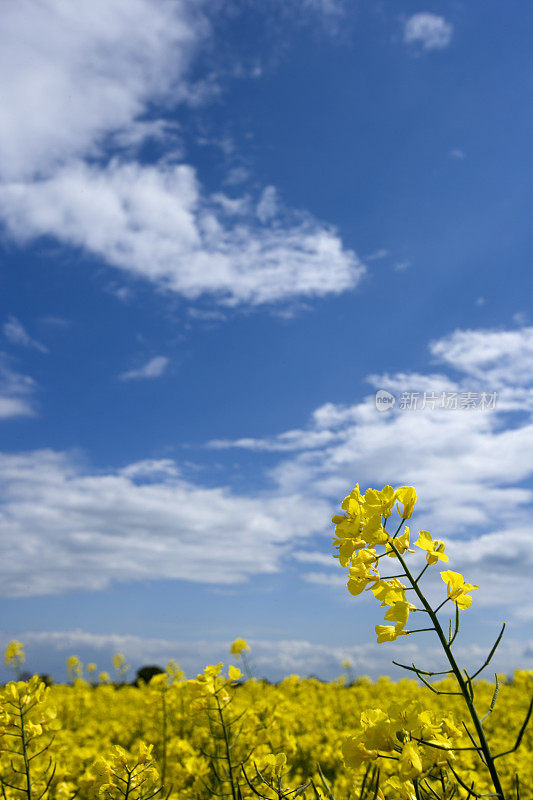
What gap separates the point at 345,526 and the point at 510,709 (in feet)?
29.0

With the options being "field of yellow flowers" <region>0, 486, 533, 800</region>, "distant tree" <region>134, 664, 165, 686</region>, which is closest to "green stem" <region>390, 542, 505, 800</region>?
"field of yellow flowers" <region>0, 486, 533, 800</region>

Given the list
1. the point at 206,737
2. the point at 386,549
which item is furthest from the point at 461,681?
the point at 206,737

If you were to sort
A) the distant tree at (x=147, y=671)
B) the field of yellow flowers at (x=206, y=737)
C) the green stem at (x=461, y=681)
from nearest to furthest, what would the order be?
the green stem at (x=461, y=681) → the field of yellow flowers at (x=206, y=737) → the distant tree at (x=147, y=671)

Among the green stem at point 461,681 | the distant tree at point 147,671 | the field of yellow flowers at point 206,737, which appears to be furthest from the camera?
the distant tree at point 147,671

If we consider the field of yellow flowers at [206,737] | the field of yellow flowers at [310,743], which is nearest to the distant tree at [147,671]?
the field of yellow flowers at [206,737]

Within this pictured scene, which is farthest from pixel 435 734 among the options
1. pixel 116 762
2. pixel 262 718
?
pixel 262 718

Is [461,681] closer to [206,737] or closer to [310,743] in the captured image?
[206,737]

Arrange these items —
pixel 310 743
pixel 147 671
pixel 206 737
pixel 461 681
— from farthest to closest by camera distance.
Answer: pixel 147 671, pixel 310 743, pixel 206 737, pixel 461 681

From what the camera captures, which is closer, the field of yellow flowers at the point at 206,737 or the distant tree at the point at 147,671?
the field of yellow flowers at the point at 206,737

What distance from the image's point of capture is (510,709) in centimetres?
870

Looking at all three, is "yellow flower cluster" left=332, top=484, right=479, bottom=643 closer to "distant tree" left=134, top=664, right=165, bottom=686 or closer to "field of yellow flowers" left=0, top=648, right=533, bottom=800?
"field of yellow flowers" left=0, top=648, right=533, bottom=800

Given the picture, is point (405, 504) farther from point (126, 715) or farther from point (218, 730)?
point (126, 715)

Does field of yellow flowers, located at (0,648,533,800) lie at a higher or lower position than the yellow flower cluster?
lower

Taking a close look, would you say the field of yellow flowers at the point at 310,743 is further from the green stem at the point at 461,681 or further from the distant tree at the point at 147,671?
the distant tree at the point at 147,671
